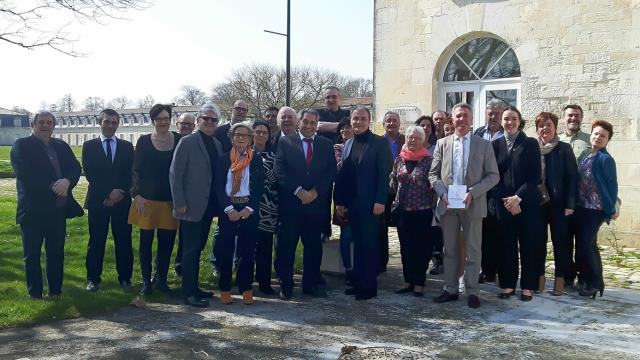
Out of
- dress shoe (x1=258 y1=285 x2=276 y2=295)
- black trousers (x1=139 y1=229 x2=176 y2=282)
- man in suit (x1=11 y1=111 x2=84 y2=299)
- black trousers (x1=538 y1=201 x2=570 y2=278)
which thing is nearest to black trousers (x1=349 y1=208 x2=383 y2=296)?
dress shoe (x1=258 y1=285 x2=276 y2=295)

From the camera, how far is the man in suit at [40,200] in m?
6.00

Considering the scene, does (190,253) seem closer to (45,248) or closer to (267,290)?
(267,290)

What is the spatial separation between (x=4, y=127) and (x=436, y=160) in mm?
113489

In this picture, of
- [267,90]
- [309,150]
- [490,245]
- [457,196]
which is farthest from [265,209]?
[267,90]

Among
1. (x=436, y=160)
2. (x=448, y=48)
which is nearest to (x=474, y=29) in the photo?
(x=448, y=48)

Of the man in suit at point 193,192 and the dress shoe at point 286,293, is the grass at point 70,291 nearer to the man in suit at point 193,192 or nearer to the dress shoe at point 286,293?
the man in suit at point 193,192

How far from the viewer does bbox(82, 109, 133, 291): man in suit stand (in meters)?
6.52

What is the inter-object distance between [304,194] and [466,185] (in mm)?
1627

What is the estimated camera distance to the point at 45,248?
614 cm

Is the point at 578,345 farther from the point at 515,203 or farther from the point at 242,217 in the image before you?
the point at 242,217

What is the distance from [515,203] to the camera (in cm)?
603

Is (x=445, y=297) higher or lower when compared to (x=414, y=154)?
lower

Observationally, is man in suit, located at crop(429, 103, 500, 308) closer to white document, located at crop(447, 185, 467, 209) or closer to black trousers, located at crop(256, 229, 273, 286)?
white document, located at crop(447, 185, 467, 209)

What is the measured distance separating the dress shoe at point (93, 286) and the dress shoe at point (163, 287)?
67 centimetres
